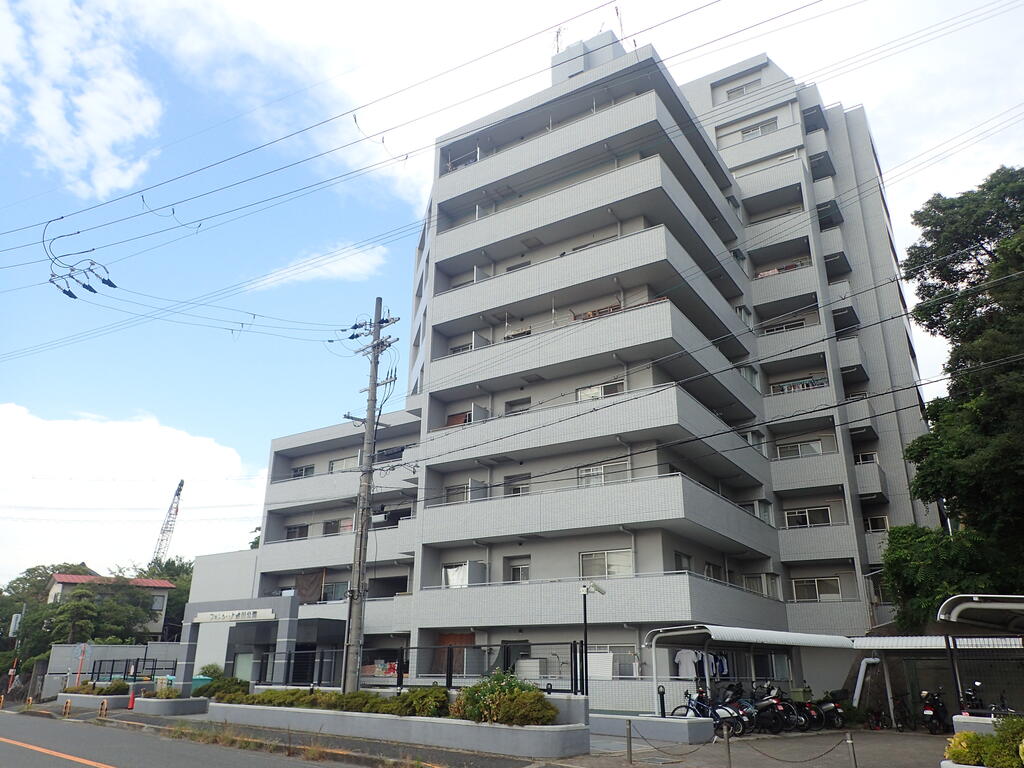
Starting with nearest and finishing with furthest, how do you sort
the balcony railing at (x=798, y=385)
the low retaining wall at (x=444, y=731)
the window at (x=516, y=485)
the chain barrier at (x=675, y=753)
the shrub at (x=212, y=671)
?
the low retaining wall at (x=444, y=731)
the chain barrier at (x=675, y=753)
the window at (x=516, y=485)
the shrub at (x=212, y=671)
the balcony railing at (x=798, y=385)

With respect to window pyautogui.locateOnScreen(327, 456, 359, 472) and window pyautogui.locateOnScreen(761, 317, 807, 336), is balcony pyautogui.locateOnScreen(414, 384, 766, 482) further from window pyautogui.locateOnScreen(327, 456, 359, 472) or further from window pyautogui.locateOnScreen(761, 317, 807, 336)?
window pyautogui.locateOnScreen(327, 456, 359, 472)

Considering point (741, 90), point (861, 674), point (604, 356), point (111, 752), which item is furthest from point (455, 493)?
point (741, 90)

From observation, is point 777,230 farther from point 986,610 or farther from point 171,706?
point 171,706

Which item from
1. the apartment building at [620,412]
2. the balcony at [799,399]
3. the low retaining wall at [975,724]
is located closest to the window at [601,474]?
the apartment building at [620,412]

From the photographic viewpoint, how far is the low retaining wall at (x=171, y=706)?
86.3ft

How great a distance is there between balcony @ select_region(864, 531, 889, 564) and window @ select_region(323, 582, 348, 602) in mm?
26149

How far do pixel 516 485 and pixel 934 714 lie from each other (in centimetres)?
1628

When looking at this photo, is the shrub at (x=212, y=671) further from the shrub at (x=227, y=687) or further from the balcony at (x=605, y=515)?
the balcony at (x=605, y=515)

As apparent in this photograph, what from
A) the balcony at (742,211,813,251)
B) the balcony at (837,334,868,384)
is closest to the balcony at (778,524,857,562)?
the balcony at (837,334,868,384)

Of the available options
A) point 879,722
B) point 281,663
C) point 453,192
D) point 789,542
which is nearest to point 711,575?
point 789,542

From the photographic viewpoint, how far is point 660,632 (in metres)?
19.9

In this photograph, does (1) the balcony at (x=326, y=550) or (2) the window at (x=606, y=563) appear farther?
(1) the balcony at (x=326, y=550)

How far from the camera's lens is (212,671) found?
33250mm

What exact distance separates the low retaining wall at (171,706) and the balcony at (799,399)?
26902mm
